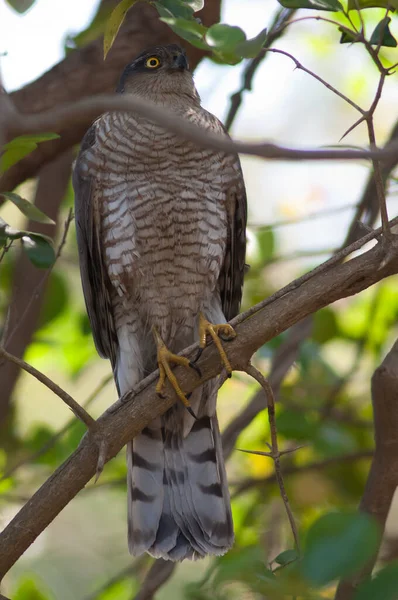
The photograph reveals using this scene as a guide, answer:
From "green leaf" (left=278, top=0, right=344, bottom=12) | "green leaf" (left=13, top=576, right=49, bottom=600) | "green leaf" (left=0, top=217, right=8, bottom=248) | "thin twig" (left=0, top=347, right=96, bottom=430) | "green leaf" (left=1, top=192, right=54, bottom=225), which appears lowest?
"green leaf" (left=13, top=576, right=49, bottom=600)

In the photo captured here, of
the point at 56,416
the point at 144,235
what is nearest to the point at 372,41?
the point at 144,235

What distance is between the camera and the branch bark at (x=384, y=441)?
2434mm

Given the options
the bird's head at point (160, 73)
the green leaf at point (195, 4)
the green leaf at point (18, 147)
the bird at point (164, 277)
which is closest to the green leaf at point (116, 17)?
the green leaf at point (195, 4)

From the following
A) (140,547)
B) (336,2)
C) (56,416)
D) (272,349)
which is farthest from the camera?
(56,416)

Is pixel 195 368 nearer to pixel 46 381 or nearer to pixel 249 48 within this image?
pixel 46 381

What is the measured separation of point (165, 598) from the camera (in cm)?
500

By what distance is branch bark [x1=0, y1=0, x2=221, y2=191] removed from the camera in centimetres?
342

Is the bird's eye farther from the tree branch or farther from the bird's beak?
the tree branch

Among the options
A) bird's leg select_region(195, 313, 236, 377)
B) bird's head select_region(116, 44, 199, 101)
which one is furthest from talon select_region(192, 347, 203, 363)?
bird's head select_region(116, 44, 199, 101)

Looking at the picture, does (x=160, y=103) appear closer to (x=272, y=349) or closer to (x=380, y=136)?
(x=272, y=349)

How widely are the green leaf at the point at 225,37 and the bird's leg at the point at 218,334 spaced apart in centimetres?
95

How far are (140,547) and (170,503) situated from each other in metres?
0.22

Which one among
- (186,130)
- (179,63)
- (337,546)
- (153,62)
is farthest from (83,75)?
(337,546)

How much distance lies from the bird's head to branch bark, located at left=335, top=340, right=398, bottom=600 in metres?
1.49
